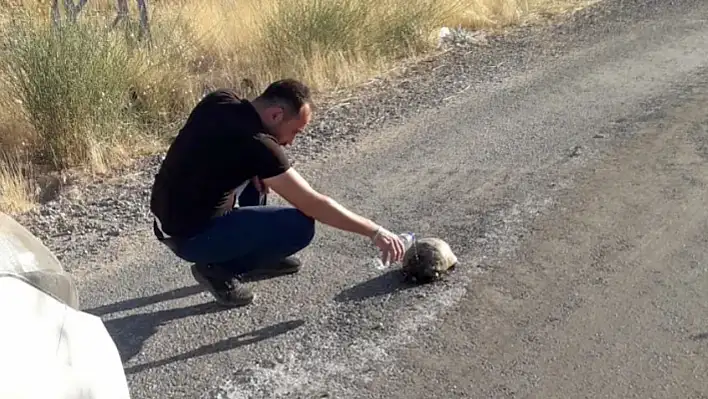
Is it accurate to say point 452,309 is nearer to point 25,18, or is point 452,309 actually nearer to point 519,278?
point 519,278

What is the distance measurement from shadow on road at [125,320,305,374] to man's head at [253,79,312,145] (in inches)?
34.6

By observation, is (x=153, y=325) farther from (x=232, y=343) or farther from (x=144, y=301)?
(x=232, y=343)

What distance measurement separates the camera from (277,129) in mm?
→ 4645

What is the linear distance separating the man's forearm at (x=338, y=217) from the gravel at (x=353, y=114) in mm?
1883

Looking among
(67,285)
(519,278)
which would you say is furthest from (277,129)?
(67,285)

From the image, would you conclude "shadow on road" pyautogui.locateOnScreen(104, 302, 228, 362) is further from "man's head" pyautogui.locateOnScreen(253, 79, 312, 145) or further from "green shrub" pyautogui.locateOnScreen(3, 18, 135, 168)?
"green shrub" pyautogui.locateOnScreen(3, 18, 135, 168)

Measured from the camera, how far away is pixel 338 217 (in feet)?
15.0

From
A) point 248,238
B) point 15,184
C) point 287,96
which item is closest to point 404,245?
point 248,238

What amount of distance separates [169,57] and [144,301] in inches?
175

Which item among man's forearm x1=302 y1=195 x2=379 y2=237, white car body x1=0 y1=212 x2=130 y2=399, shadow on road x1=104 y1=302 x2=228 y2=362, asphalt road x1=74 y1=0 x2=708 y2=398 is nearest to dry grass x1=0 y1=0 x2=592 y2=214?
asphalt road x1=74 y1=0 x2=708 y2=398

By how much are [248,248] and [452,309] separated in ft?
3.40

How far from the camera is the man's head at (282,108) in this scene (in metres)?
4.62

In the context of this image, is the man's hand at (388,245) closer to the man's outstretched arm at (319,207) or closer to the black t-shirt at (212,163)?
the man's outstretched arm at (319,207)

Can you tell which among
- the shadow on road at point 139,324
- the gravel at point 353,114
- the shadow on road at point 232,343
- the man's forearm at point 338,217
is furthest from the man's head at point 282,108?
the gravel at point 353,114
